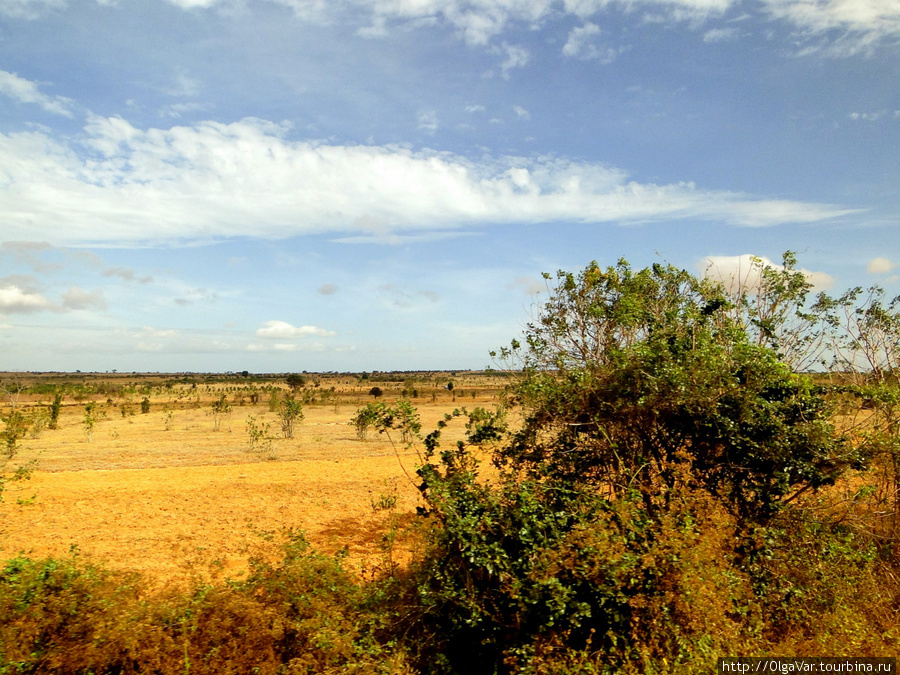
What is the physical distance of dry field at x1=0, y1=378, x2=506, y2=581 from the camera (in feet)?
27.8

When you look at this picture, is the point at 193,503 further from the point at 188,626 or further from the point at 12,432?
the point at 12,432

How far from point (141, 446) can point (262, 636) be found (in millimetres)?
20232

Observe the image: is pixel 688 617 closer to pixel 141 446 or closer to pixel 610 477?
pixel 610 477

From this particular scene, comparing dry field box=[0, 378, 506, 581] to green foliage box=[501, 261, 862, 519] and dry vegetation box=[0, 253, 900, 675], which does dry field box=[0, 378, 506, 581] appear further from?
green foliage box=[501, 261, 862, 519]

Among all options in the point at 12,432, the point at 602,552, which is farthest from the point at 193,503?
the point at 12,432

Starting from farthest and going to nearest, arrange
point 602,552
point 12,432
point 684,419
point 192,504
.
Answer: point 12,432 → point 192,504 → point 684,419 → point 602,552

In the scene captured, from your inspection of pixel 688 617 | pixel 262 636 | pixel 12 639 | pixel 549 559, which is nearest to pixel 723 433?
pixel 688 617

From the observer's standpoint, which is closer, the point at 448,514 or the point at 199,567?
the point at 448,514

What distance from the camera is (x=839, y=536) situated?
5.43 metres

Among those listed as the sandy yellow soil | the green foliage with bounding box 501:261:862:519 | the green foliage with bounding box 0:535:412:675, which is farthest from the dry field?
the green foliage with bounding box 501:261:862:519

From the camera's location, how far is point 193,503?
1154cm

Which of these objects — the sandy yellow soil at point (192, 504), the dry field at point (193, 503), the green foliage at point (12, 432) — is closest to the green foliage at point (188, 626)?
the dry field at point (193, 503)

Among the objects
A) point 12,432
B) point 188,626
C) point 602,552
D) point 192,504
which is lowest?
point 192,504

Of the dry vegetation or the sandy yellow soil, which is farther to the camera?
the sandy yellow soil
